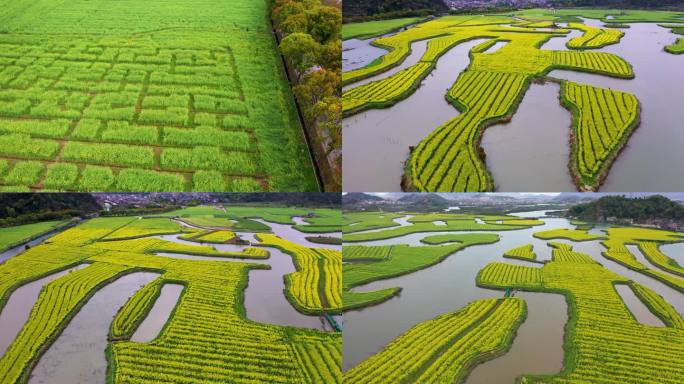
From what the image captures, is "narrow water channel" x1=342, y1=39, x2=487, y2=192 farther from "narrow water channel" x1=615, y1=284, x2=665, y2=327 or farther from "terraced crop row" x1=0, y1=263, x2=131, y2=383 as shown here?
"terraced crop row" x1=0, y1=263, x2=131, y2=383

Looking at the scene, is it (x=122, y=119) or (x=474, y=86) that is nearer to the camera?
(x=122, y=119)

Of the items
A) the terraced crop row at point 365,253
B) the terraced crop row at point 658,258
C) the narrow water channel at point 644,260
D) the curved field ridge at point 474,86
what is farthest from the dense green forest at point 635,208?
the terraced crop row at point 365,253

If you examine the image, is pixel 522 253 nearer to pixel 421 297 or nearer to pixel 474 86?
pixel 421 297

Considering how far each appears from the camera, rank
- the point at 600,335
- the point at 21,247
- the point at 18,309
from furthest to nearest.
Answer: the point at 21,247, the point at 18,309, the point at 600,335

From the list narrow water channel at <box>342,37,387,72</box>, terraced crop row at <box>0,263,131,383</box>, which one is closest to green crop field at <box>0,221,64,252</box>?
terraced crop row at <box>0,263,131,383</box>

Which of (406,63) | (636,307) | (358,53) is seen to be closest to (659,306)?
(636,307)

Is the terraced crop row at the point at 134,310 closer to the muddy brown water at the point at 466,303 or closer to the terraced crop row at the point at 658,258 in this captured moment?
the muddy brown water at the point at 466,303

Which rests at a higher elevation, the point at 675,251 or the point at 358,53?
the point at 358,53
